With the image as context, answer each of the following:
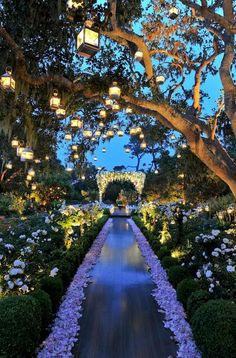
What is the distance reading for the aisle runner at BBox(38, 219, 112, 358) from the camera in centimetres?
347

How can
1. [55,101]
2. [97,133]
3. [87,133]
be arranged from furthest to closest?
[97,133], [87,133], [55,101]

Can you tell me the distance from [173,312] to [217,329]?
168 centimetres

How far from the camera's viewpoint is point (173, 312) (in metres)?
4.62

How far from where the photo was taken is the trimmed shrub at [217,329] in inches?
115

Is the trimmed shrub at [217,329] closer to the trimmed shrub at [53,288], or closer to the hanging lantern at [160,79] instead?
the trimmed shrub at [53,288]

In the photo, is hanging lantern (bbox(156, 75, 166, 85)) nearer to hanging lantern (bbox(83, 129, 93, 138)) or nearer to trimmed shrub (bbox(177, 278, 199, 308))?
hanging lantern (bbox(83, 129, 93, 138))

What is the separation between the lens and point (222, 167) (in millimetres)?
5746

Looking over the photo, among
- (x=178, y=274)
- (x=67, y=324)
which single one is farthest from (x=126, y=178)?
(x=67, y=324)

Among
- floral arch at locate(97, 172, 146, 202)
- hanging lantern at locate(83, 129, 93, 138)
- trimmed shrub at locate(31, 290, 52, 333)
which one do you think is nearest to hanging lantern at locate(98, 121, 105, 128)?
hanging lantern at locate(83, 129, 93, 138)

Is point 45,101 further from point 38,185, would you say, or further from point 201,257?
point 38,185

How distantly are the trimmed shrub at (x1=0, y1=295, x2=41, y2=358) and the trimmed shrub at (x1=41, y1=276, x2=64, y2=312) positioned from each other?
1337 mm

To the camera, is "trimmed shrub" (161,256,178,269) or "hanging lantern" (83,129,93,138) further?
"hanging lantern" (83,129,93,138)

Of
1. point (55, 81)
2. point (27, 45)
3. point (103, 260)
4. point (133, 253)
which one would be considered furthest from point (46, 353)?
point (133, 253)

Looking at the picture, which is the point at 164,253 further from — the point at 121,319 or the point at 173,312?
the point at 121,319
